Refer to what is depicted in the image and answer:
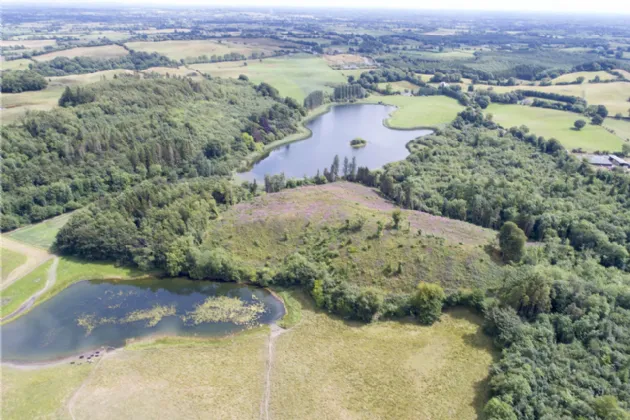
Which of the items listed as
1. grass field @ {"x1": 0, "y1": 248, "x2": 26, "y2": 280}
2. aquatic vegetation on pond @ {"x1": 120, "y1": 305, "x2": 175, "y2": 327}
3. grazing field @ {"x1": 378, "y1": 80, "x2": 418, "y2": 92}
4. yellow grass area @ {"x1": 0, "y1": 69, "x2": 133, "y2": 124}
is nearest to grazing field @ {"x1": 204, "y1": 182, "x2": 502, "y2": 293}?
aquatic vegetation on pond @ {"x1": 120, "y1": 305, "x2": 175, "y2": 327}

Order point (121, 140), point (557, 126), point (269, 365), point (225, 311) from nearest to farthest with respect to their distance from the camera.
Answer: point (269, 365) < point (225, 311) < point (121, 140) < point (557, 126)

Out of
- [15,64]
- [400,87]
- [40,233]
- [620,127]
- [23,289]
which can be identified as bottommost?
[23,289]

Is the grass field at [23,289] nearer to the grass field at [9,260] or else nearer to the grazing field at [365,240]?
the grass field at [9,260]

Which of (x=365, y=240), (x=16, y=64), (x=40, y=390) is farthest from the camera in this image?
(x=16, y=64)

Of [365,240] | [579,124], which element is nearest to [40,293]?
[365,240]

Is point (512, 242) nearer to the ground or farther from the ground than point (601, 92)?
nearer to the ground

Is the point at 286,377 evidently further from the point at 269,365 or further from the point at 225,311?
the point at 225,311

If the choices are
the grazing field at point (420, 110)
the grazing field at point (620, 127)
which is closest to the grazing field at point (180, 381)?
the grazing field at point (420, 110)
